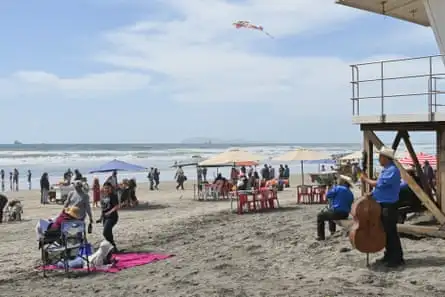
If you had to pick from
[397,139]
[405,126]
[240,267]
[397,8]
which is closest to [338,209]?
[397,139]

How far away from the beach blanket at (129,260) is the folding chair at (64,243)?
19cm

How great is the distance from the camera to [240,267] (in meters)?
9.21

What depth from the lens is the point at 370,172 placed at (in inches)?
448

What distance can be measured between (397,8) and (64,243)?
7.31 m

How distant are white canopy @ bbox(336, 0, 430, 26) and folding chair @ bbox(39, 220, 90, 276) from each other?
5.62 m

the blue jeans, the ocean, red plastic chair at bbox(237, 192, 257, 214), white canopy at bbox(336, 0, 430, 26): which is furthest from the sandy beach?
the ocean

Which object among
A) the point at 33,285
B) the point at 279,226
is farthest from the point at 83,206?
the point at 279,226

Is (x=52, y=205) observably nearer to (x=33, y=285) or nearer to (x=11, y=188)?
(x=11, y=188)

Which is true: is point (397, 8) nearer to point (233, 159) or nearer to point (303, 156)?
point (233, 159)

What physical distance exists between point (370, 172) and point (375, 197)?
3.01m

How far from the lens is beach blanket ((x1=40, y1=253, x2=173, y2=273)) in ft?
32.3

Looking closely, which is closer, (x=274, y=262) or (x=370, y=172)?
(x=274, y=262)

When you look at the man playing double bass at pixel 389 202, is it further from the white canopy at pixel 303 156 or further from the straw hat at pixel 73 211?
the white canopy at pixel 303 156

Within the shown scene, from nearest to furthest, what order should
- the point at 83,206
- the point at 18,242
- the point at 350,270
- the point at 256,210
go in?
the point at 350,270, the point at 83,206, the point at 18,242, the point at 256,210
